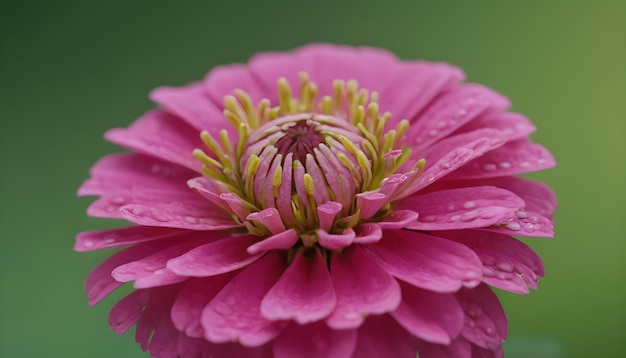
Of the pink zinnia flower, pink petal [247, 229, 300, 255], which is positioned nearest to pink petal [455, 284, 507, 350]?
the pink zinnia flower

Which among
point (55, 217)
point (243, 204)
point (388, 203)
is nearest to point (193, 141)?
point (243, 204)

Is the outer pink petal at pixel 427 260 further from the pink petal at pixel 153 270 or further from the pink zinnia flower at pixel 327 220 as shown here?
the pink petal at pixel 153 270

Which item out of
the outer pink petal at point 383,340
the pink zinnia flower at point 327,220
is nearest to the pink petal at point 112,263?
the pink zinnia flower at point 327,220

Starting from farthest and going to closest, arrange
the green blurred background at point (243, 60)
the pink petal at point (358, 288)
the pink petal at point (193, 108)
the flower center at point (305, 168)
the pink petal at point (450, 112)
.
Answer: the green blurred background at point (243, 60) → the pink petal at point (193, 108) → the pink petal at point (450, 112) → the flower center at point (305, 168) → the pink petal at point (358, 288)

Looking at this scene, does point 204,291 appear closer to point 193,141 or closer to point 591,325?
point 193,141

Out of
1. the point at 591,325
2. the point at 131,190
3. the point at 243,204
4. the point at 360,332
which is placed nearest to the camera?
the point at 360,332

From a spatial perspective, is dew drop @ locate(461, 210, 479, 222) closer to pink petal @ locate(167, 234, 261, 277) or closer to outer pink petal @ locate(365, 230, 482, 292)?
outer pink petal @ locate(365, 230, 482, 292)
